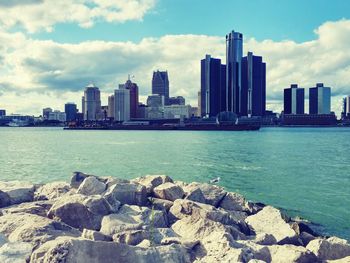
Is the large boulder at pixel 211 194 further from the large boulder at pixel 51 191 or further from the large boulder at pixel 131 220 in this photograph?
the large boulder at pixel 51 191

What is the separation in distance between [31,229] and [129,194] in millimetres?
5361

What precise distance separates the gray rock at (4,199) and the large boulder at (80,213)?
3442mm

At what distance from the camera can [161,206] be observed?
14.5 meters

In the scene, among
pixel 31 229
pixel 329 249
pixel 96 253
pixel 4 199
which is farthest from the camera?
pixel 4 199

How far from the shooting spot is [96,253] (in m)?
8.36

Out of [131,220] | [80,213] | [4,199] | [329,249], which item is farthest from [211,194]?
[4,199]

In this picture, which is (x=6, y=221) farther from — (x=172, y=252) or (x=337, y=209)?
(x=337, y=209)

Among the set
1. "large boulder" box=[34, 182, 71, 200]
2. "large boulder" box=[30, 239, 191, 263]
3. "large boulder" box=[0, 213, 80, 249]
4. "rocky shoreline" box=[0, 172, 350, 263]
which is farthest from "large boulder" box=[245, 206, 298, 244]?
"large boulder" box=[34, 182, 71, 200]

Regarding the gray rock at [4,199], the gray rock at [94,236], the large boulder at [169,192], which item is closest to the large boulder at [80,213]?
the gray rock at [94,236]

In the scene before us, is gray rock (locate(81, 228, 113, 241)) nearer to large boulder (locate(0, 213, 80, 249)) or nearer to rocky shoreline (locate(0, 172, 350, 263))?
rocky shoreline (locate(0, 172, 350, 263))

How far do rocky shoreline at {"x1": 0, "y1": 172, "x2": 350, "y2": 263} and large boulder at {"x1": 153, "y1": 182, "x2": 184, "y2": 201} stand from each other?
0.04 m

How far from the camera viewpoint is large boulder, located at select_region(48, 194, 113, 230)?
11844 mm

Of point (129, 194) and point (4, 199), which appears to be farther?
point (129, 194)

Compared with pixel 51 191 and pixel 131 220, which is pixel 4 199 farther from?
pixel 131 220
